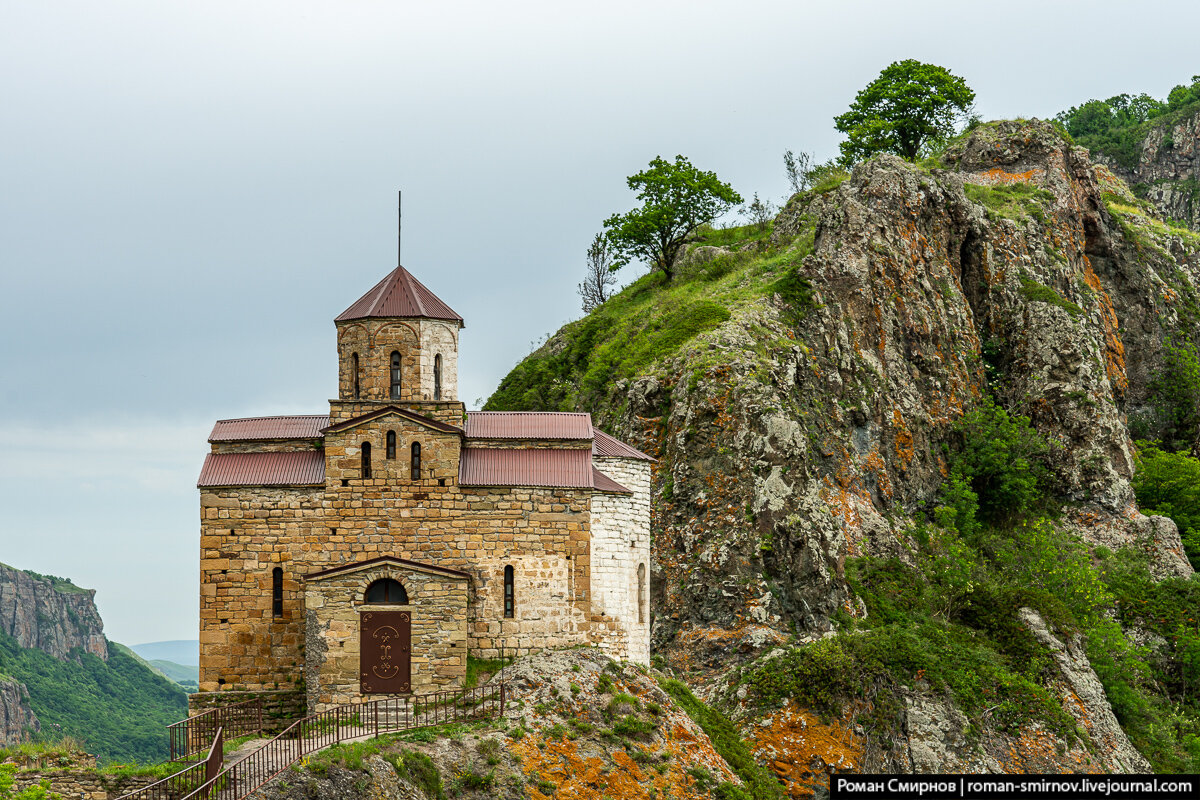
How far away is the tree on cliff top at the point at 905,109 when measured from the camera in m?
68.9

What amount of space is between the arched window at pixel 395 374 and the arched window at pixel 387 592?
5900 mm

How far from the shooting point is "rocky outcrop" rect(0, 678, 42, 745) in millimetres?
69312

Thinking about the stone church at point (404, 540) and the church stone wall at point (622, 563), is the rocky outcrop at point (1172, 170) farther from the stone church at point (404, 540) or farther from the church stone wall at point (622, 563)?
the stone church at point (404, 540)

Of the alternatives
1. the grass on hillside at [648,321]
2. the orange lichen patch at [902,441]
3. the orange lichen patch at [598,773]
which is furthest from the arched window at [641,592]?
the orange lichen patch at [902,441]

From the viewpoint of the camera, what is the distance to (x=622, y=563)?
118 ft

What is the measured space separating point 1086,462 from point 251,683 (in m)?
37.0

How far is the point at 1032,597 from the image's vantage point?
45750mm

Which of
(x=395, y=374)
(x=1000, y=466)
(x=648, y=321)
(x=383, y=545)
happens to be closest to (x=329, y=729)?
(x=383, y=545)

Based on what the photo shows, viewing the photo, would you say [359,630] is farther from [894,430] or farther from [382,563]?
[894,430]

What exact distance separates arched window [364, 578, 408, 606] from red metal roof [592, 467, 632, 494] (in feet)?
19.7

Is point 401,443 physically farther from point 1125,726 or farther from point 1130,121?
point 1130,121

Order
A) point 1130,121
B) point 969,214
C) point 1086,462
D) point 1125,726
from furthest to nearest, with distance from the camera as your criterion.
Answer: point 1130,121, point 969,214, point 1086,462, point 1125,726

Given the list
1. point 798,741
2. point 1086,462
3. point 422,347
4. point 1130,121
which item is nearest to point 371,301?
point 422,347

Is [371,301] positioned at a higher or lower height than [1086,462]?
higher
